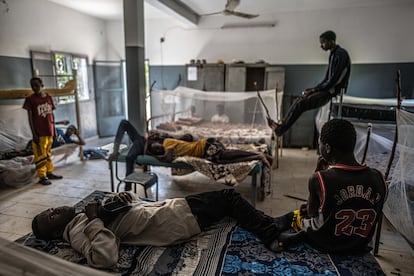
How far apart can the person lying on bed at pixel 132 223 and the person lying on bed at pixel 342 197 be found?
30 centimetres

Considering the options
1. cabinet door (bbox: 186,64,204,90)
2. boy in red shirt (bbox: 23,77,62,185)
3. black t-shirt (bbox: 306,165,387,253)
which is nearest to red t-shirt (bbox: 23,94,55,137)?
boy in red shirt (bbox: 23,77,62,185)

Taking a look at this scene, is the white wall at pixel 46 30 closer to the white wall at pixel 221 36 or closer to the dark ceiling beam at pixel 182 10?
the white wall at pixel 221 36

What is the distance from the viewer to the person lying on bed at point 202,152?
10.0 ft

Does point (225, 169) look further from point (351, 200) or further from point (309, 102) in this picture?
point (351, 200)

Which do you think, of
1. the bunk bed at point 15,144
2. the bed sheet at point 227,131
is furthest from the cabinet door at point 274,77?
the bunk bed at point 15,144

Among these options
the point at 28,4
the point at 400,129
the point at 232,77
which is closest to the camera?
the point at 400,129

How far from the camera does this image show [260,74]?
5953 mm

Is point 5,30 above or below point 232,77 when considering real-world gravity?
above

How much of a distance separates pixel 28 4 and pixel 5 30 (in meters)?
0.68

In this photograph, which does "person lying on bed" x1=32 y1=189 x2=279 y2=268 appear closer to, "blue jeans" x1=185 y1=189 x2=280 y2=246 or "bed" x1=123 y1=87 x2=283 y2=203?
"blue jeans" x1=185 y1=189 x2=280 y2=246

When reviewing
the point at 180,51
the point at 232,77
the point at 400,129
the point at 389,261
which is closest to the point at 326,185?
the point at 400,129

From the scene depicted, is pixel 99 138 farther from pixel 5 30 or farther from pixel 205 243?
pixel 205 243

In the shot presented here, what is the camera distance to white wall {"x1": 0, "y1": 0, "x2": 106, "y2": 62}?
13.7ft

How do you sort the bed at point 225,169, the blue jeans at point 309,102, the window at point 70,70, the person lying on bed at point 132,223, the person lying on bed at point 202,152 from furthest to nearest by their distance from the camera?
the window at point 70,70 < the blue jeans at point 309,102 < the person lying on bed at point 202,152 < the bed at point 225,169 < the person lying on bed at point 132,223
